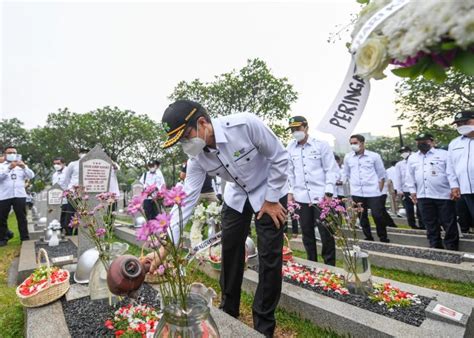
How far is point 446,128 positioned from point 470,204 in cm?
1357

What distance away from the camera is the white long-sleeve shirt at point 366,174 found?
6.18 metres

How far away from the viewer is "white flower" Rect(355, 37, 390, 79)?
854 mm

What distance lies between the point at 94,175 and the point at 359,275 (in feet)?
12.8

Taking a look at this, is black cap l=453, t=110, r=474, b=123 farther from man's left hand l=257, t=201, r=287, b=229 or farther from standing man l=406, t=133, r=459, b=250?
man's left hand l=257, t=201, r=287, b=229

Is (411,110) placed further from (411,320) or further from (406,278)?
(411,320)

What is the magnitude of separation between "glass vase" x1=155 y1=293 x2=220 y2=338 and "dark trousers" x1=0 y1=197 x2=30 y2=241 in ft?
26.8

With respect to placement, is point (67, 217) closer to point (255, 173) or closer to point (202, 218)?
point (202, 218)

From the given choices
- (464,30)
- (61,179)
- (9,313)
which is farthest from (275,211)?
(61,179)

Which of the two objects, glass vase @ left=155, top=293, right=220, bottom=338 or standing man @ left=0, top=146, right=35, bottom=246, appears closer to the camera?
glass vase @ left=155, top=293, right=220, bottom=338

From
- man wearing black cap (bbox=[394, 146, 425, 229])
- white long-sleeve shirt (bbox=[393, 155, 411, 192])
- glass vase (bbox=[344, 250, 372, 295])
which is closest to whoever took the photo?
glass vase (bbox=[344, 250, 372, 295])

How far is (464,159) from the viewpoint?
477 centimetres

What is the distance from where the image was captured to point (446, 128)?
15.8m

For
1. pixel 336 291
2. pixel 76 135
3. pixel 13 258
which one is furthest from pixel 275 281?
pixel 76 135

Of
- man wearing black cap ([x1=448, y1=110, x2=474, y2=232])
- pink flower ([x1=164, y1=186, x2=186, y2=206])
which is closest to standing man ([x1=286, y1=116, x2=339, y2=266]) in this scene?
man wearing black cap ([x1=448, y1=110, x2=474, y2=232])
